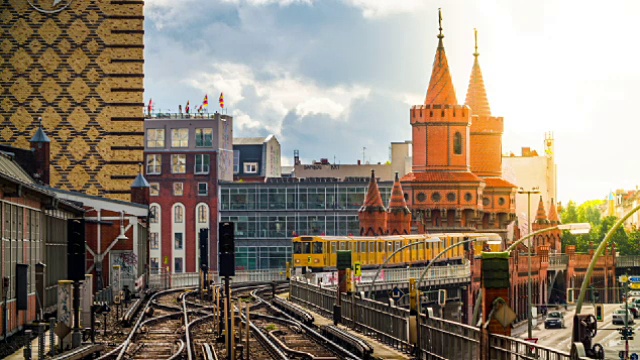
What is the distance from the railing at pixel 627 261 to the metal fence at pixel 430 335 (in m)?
115

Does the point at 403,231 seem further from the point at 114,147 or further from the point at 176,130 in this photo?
the point at 114,147

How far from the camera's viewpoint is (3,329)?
41.5 m

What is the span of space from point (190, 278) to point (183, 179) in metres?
39.2

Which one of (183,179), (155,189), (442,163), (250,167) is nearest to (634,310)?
(442,163)

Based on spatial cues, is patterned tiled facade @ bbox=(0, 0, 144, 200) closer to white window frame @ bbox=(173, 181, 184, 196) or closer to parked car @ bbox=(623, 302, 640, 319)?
white window frame @ bbox=(173, 181, 184, 196)

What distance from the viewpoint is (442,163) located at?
14512 centimetres

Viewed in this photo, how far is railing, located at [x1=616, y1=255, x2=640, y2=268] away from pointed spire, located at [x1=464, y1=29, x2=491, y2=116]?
88.5 ft

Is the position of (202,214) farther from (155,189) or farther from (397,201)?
(397,201)

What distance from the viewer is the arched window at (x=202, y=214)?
5541 inches

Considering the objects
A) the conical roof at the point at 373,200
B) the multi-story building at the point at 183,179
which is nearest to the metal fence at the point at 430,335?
the conical roof at the point at 373,200

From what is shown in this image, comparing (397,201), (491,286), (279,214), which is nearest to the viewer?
(491,286)

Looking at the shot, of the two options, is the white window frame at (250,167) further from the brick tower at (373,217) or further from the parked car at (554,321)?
the parked car at (554,321)

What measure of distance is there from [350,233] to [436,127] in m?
15.2

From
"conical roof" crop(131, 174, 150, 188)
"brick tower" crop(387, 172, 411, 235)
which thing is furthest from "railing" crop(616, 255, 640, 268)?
"conical roof" crop(131, 174, 150, 188)
